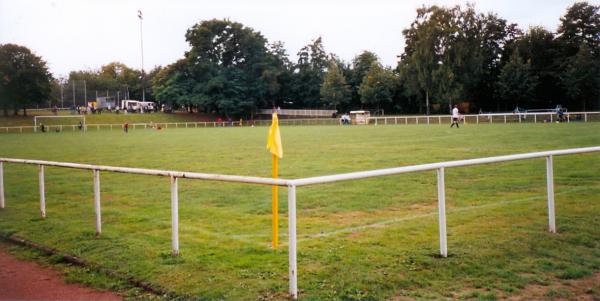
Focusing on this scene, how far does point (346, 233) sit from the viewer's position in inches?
324

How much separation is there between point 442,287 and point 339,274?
1.10 metres

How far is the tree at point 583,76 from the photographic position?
63.7 metres

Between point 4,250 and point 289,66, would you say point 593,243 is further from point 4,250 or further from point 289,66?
point 289,66

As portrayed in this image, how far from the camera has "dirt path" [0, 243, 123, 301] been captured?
5941mm

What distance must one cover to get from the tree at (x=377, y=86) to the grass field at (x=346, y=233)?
6680cm

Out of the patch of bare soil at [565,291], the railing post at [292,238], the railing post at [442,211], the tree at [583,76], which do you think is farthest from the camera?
the tree at [583,76]

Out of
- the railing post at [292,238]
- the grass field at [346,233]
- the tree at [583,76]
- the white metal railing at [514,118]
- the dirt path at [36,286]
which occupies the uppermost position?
the tree at [583,76]

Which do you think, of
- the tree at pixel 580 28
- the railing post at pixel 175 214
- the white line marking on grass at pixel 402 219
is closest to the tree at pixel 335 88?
the tree at pixel 580 28

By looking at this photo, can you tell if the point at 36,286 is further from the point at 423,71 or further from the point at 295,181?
the point at 423,71

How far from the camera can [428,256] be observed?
268 inches

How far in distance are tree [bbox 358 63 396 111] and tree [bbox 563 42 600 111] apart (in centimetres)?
2381

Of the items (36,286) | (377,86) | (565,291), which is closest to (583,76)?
(377,86)

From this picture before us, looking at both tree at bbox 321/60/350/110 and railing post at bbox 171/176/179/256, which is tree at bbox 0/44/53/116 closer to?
tree at bbox 321/60/350/110

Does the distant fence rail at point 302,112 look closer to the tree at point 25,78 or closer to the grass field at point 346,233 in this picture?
the tree at point 25,78
